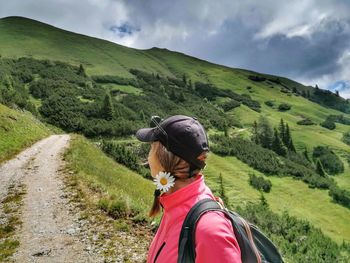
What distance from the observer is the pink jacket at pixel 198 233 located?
2.55 metres

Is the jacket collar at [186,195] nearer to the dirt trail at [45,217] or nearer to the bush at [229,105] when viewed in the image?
the dirt trail at [45,217]

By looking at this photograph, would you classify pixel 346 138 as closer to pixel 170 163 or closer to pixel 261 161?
pixel 261 161

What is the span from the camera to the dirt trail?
1028 cm

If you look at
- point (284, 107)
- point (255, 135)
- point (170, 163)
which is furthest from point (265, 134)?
point (170, 163)

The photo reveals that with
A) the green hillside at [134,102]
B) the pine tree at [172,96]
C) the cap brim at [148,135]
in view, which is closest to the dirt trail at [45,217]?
the green hillside at [134,102]

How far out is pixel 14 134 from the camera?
31141mm

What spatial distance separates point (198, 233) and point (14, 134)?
31.5 metres

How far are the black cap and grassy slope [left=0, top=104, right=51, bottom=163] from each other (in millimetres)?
24085

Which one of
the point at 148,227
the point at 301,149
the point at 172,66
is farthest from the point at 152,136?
the point at 172,66

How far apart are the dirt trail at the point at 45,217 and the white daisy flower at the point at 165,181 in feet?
24.0

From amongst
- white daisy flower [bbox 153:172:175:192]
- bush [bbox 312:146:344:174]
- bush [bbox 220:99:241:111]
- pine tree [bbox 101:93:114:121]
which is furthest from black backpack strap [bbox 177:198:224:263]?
bush [bbox 220:99:241:111]

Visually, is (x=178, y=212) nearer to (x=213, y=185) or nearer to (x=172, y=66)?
(x=213, y=185)

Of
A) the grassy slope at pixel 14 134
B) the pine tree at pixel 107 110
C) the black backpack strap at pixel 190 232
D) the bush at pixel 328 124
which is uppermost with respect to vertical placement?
the bush at pixel 328 124

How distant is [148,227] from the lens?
1130 centimetres
